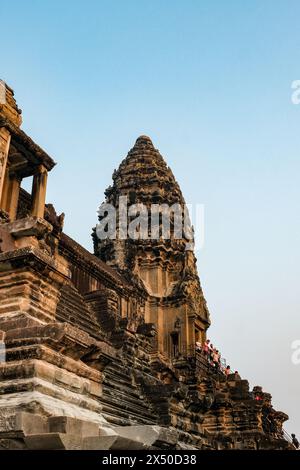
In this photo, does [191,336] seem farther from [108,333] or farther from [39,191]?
[39,191]

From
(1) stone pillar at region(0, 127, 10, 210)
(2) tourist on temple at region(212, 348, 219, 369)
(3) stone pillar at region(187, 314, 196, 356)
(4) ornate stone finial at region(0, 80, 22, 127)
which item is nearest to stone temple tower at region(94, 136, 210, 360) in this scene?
(3) stone pillar at region(187, 314, 196, 356)

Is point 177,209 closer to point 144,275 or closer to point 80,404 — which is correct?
point 144,275

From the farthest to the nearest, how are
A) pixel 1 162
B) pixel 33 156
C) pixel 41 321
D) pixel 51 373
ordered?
pixel 33 156 < pixel 1 162 < pixel 41 321 < pixel 51 373

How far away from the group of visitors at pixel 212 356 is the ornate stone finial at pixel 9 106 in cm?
1446

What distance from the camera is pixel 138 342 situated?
19016 millimetres

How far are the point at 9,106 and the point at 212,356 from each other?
53.8 ft

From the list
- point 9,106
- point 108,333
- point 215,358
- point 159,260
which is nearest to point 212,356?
point 215,358

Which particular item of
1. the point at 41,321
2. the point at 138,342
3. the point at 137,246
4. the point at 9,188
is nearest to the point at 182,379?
the point at 138,342

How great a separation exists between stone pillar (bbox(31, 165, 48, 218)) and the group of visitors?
1255 centimetres

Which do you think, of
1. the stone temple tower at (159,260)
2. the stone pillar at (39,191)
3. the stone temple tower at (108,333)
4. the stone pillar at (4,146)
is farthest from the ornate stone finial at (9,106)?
the stone temple tower at (159,260)

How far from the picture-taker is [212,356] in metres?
28.6

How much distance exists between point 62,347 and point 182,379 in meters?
16.8

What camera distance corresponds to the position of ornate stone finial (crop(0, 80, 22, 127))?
17.3 m
